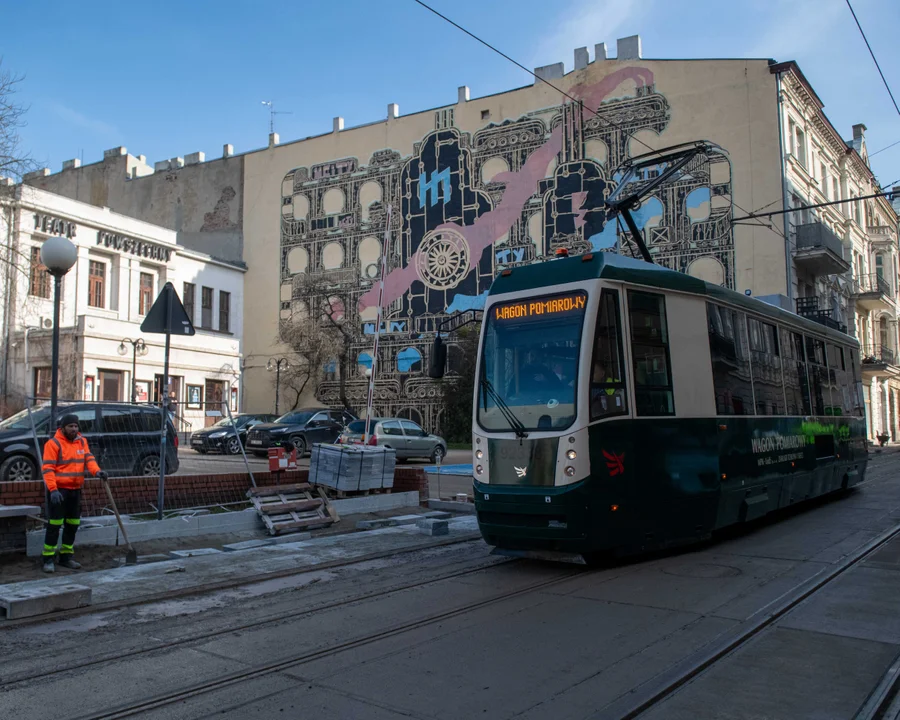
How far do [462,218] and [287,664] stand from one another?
3730 centimetres

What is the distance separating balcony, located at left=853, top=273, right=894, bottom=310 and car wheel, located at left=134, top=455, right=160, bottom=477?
4204 cm

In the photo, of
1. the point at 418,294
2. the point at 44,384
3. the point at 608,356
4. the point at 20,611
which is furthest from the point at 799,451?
the point at 44,384

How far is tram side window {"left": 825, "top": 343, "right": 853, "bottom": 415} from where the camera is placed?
47.9 ft

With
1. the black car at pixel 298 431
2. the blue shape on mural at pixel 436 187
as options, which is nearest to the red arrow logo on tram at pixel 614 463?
the black car at pixel 298 431

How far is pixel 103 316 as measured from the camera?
3806cm

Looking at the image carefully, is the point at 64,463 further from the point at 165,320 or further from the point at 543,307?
the point at 543,307

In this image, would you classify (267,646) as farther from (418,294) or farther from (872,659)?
(418,294)

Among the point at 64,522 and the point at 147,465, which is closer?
the point at 64,522

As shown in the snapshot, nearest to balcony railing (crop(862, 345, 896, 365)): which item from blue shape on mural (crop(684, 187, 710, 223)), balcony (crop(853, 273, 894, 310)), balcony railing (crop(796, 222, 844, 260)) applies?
balcony (crop(853, 273, 894, 310))

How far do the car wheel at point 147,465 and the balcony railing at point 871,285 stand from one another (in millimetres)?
42221


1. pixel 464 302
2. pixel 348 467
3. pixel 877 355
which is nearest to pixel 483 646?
pixel 348 467

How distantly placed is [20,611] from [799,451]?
10.7 meters

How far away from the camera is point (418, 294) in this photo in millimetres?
42594

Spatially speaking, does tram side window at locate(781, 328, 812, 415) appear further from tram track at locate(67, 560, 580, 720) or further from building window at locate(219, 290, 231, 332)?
building window at locate(219, 290, 231, 332)
